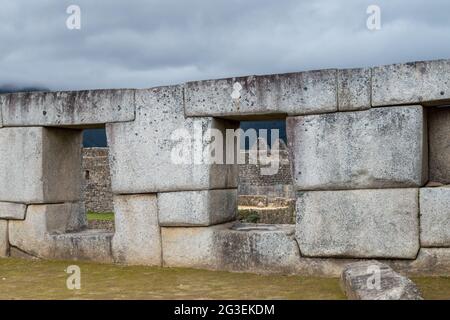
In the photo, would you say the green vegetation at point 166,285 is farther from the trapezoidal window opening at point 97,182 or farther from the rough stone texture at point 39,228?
the trapezoidal window opening at point 97,182

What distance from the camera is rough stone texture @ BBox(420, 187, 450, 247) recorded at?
6.45 meters

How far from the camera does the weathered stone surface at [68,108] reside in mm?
7746

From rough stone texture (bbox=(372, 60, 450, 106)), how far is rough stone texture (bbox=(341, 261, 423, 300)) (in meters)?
1.72

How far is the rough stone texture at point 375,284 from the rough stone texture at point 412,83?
172cm

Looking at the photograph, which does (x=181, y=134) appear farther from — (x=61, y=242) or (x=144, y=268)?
(x=61, y=242)

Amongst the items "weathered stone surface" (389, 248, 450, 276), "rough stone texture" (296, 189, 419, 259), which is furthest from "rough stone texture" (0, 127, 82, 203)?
"weathered stone surface" (389, 248, 450, 276)

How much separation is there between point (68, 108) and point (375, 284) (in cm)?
455

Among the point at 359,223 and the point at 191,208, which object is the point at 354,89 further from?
the point at 191,208

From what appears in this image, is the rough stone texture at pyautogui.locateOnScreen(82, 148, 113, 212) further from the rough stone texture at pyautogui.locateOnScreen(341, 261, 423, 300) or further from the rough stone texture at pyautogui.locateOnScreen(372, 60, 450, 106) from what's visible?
the rough stone texture at pyautogui.locateOnScreen(341, 261, 423, 300)

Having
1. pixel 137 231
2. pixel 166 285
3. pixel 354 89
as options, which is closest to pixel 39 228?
pixel 137 231

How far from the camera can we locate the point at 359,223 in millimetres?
6703

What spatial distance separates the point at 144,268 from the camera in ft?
24.7

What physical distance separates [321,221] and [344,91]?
4.63 ft

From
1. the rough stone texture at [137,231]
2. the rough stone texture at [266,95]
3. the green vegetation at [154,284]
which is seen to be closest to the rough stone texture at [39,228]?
the green vegetation at [154,284]
